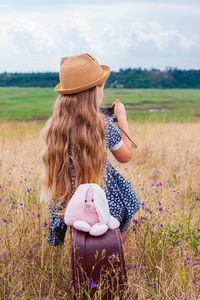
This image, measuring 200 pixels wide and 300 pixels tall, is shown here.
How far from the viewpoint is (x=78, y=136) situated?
2.09 metres

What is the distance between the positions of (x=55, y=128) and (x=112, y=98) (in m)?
0.51

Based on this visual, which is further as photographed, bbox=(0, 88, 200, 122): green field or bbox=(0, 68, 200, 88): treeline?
bbox=(0, 68, 200, 88): treeline

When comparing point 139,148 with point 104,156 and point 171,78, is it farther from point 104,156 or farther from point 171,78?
point 171,78

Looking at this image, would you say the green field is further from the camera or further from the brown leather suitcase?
the brown leather suitcase

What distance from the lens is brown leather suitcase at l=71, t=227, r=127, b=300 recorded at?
1.81 m

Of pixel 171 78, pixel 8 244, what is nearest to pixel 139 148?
pixel 8 244

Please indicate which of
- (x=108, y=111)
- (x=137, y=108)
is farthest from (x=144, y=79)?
(x=108, y=111)

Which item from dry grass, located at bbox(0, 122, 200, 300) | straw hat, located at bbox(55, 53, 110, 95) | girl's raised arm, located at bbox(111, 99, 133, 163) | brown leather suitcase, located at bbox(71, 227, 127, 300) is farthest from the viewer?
girl's raised arm, located at bbox(111, 99, 133, 163)

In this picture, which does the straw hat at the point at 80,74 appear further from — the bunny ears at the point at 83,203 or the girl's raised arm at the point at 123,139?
the bunny ears at the point at 83,203

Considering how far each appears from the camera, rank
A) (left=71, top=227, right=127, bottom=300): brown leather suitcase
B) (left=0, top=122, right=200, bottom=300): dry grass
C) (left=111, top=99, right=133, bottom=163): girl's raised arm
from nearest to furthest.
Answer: (left=71, top=227, right=127, bottom=300): brown leather suitcase → (left=0, top=122, right=200, bottom=300): dry grass → (left=111, top=99, right=133, bottom=163): girl's raised arm

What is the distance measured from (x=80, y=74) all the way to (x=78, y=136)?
403 mm

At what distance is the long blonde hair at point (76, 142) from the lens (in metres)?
2.09

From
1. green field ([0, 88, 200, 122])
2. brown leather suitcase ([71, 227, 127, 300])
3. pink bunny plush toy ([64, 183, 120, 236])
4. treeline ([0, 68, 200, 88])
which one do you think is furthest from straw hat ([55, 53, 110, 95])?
treeline ([0, 68, 200, 88])

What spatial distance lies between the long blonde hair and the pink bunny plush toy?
281mm
